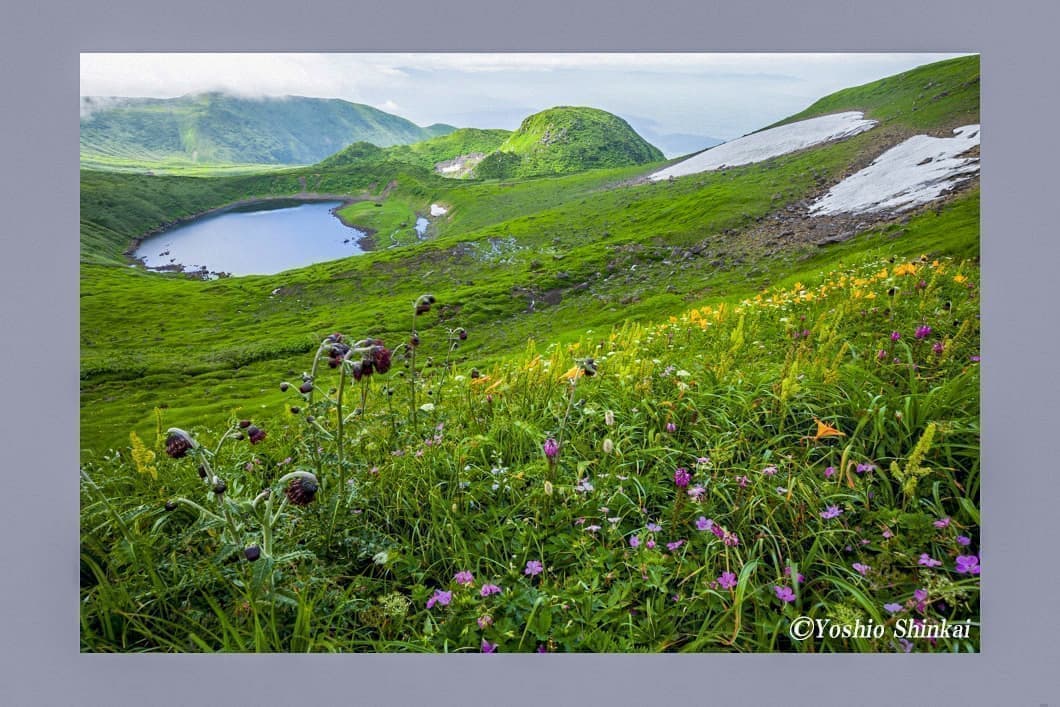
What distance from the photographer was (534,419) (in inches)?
131

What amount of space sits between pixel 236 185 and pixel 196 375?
1.57 meters

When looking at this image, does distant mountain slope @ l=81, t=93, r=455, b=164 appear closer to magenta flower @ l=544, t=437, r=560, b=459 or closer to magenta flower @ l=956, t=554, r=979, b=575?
magenta flower @ l=544, t=437, r=560, b=459

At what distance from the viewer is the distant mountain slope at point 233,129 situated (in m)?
3.62

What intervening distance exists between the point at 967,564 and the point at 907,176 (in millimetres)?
2475

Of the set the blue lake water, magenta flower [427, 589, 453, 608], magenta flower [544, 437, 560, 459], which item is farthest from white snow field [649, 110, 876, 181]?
magenta flower [427, 589, 453, 608]

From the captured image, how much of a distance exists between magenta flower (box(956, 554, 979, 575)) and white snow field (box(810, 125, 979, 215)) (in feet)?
7.19

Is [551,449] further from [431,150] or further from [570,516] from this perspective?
[431,150]

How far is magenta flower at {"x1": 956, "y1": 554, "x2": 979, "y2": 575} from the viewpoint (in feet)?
9.41

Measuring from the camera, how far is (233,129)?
13.7 ft

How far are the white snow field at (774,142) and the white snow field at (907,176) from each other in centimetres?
30

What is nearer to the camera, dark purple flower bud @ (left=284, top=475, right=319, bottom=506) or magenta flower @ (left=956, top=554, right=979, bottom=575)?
dark purple flower bud @ (left=284, top=475, right=319, bottom=506)

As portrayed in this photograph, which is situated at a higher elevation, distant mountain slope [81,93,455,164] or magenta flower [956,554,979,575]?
distant mountain slope [81,93,455,164]

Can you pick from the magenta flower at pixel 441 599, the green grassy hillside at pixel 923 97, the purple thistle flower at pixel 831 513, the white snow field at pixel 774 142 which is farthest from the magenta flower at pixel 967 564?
the white snow field at pixel 774 142

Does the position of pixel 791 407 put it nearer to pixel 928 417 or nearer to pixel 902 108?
pixel 928 417
